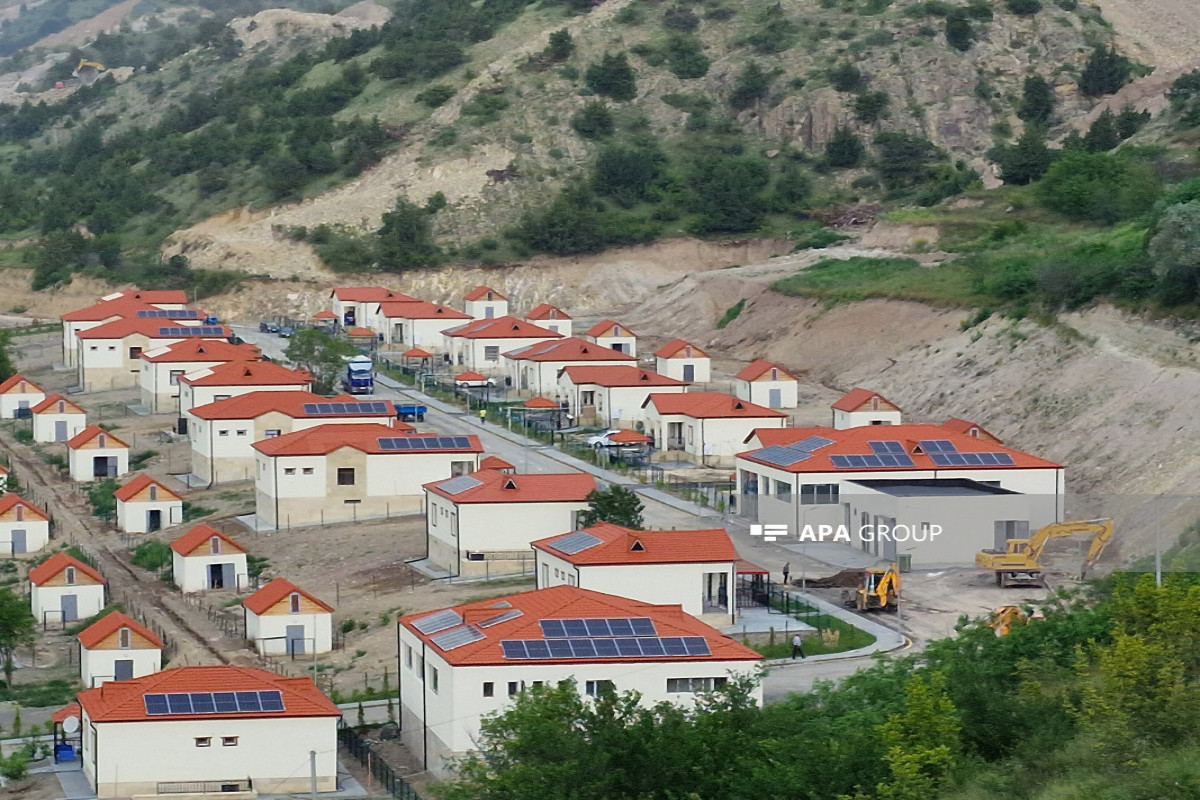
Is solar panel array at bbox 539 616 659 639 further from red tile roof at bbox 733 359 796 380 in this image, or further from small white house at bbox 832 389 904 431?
red tile roof at bbox 733 359 796 380

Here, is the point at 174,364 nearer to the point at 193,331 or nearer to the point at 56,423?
the point at 56,423

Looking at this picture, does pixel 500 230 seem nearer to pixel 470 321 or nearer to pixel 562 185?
pixel 562 185

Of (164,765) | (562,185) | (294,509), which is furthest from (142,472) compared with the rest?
(562,185)

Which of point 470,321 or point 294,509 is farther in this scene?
point 470,321

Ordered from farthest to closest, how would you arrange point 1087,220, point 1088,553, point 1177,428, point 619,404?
point 1087,220 < point 619,404 < point 1177,428 < point 1088,553

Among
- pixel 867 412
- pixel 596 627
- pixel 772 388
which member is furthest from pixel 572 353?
pixel 596 627

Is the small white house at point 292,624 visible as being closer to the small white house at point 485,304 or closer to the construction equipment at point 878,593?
the construction equipment at point 878,593

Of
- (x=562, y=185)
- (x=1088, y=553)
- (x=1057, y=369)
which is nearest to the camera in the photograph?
(x=1088, y=553)
